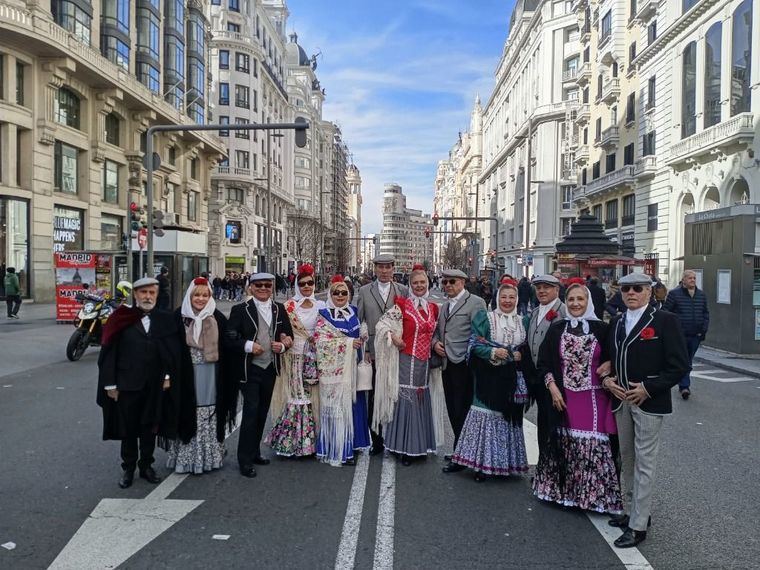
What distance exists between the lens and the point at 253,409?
18.6 ft

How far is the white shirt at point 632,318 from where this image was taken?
4340 mm

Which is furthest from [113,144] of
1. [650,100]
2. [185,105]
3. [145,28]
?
[650,100]

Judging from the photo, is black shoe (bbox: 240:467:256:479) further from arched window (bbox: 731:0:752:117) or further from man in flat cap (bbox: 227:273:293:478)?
arched window (bbox: 731:0:752:117)

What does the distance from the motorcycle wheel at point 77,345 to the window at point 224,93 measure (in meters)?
48.8

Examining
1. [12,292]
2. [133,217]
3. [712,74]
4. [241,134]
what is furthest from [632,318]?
[241,134]

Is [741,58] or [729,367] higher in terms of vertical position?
[741,58]

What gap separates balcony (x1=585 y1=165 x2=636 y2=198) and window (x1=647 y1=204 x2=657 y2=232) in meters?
2.31

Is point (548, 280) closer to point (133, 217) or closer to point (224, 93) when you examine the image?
point (133, 217)

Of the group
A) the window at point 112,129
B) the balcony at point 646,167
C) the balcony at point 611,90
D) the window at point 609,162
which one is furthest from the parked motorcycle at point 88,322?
the balcony at point 611,90

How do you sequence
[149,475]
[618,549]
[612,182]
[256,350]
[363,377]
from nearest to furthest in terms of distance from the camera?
[618,549]
[149,475]
[256,350]
[363,377]
[612,182]

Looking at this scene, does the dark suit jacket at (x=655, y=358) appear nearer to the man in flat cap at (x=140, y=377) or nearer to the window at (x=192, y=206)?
the man in flat cap at (x=140, y=377)

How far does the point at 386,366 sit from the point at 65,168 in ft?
93.6

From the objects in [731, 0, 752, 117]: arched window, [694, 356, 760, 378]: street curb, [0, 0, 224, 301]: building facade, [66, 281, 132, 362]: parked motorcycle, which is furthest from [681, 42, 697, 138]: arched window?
[66, 281, 132, 362]: parked motorcycle

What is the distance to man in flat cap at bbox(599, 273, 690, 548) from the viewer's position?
4180mm
